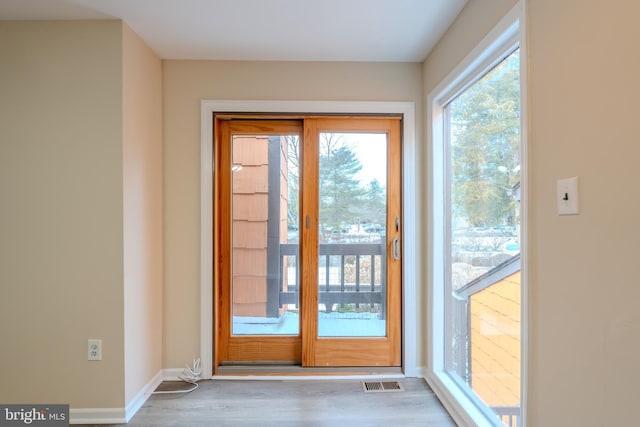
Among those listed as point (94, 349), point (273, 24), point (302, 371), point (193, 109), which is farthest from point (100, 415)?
point (273, 24)

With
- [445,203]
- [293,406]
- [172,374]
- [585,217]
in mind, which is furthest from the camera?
[172,374]

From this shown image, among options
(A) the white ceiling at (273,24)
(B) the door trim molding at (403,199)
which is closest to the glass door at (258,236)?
(B) the door trim molding at (403,199)

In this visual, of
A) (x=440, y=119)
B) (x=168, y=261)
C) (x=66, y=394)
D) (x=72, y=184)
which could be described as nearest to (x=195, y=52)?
(x=72, y=184)

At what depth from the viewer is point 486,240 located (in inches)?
73.0

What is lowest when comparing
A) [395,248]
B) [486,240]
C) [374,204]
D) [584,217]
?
[395,248]

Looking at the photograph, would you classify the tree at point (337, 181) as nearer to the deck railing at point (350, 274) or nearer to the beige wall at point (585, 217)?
the deck railing at point (350, 274)

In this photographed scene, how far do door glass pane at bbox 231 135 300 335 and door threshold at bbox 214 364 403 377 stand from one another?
26 cm

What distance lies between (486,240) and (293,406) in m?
1.56

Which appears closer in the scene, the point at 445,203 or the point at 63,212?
the point at 63,212

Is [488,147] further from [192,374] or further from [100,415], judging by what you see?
[100,415]

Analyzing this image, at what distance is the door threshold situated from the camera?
104 inches

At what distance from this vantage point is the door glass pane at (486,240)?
5.31 ft

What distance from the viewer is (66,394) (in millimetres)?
2057

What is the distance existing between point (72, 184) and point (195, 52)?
4.02ft
